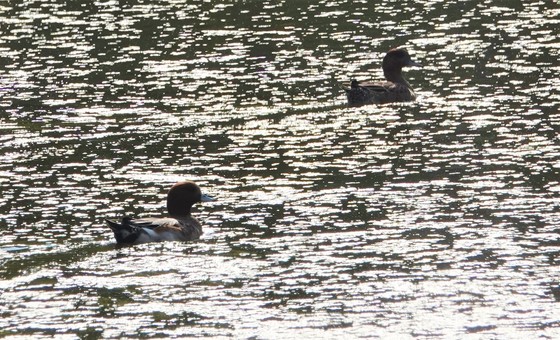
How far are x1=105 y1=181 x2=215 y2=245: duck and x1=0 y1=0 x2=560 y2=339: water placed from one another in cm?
18

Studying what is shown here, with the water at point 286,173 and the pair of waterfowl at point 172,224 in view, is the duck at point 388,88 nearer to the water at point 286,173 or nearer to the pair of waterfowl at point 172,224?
the water at point 286,173

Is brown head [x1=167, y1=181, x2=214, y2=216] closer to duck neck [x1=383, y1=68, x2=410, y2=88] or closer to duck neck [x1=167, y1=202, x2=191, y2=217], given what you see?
duck neck [x1=167, y1=202, x2=191, y2=217]

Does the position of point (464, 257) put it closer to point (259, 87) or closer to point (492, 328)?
point (492, 328)

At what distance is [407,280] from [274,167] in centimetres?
658

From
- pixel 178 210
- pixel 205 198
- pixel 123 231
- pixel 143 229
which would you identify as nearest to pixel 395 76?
pixel 205 198

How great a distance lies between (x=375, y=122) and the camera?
27.2 meters

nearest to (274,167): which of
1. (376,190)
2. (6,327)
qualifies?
(376,190)

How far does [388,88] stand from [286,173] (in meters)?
6.60

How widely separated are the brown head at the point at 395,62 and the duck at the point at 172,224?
9.81m

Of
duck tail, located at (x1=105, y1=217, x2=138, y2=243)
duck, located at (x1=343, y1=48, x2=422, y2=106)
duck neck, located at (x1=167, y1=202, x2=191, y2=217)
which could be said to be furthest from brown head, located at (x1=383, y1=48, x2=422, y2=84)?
duck tail, located at (x1=105, y1=217, x2=138, y2=243)

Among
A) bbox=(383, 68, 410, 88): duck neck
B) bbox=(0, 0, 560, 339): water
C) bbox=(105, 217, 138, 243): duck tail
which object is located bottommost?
bbox=(383, 68, 410, 88): duck neck

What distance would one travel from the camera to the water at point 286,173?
16391 mm

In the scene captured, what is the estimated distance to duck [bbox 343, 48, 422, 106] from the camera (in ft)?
92.8

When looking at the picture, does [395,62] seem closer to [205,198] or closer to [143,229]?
[205,198]
